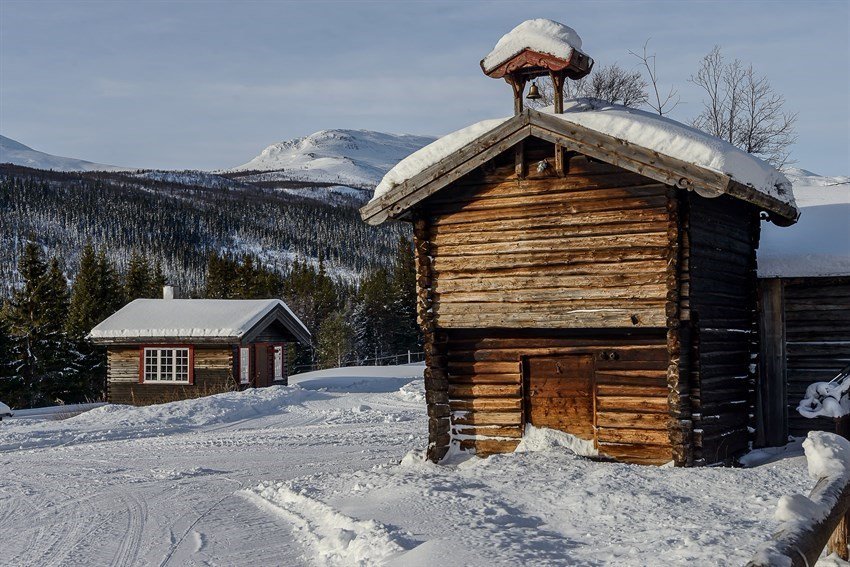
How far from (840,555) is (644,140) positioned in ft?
23.3

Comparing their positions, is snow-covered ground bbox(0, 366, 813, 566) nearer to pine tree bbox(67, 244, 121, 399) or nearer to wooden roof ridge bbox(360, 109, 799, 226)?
wooden roof ridge bbox(360, 109, 799, 226)

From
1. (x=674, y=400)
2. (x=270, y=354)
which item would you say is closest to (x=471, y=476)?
(x=674, y=400)

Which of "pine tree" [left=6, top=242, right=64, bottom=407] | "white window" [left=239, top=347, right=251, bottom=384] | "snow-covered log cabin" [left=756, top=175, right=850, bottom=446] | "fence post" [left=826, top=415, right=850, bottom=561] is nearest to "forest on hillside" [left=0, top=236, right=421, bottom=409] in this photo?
"pine tree" [left=6, top=242, right=64, bottom=407]

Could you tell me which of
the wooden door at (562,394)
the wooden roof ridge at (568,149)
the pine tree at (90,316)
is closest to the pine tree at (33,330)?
the pine tree at (90,316)

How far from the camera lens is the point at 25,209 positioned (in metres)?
194

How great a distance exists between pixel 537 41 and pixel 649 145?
283cm

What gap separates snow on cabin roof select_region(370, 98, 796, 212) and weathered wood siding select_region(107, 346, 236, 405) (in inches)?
858

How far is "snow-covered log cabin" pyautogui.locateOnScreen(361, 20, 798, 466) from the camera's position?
1323 centimetres

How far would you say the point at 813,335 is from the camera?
627 inches

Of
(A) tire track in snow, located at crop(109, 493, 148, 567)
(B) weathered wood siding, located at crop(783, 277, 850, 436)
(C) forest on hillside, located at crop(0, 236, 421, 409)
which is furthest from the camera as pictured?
(C) forest on hillside, located at crop(0, 236, 421, 409)

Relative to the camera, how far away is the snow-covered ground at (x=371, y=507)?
8.41 metres

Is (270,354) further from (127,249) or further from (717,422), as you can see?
(127,249)

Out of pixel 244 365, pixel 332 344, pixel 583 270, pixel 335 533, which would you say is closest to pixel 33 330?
pixel 244 365

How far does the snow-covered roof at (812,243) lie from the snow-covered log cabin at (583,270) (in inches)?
29.1
